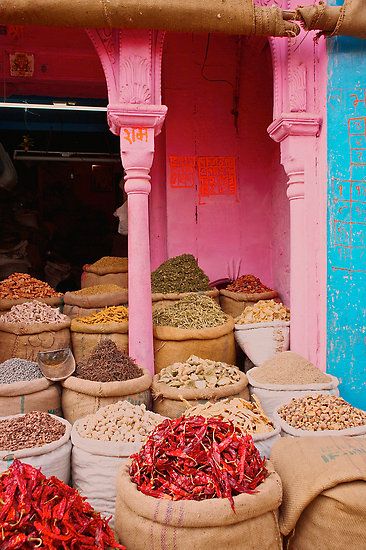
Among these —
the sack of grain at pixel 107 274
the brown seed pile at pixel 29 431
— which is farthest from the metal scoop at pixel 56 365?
the sack of grain at pixel 107 274

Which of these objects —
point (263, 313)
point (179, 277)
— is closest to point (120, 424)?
point (263, 313)

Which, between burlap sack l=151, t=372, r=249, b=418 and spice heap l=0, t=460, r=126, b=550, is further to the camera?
burlap sack l=151, t=372, r=249, b=418

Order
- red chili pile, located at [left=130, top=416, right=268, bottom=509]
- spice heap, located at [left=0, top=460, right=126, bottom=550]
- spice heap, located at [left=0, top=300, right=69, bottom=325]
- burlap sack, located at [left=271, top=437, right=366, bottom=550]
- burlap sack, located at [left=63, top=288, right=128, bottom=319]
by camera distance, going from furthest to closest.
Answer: burlap sack, located at [left=63, top=288, right=128, bottom=319] < spice heap, located at [left=0, top=300, right=69, bottom=325] < burlap sack, located at [left=271, top=437, right=366, bottom=550] < red chili pile, located at [left=130, top=416, right=268, bottom=509] < spice heap, located at [left=0, top=460, right=126, bottom=550]

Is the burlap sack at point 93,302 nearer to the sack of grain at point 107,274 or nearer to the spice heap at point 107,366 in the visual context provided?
the sack of grain at point 107,274

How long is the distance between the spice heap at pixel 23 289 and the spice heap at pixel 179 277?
3.50 ft

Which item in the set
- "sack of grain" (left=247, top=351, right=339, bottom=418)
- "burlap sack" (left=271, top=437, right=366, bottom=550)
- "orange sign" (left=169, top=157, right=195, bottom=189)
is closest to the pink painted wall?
"orange sign" (left=169, top=157, right=195, bottom=189)

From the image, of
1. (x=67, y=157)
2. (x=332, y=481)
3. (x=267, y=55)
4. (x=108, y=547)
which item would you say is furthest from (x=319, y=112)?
(x=67, y=157)

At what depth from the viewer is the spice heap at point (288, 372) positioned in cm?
391

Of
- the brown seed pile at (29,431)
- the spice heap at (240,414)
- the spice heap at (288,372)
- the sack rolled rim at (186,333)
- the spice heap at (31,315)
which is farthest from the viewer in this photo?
the spice heap at (31,315)

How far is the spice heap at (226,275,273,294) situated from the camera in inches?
224

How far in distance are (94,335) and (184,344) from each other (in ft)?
2.45

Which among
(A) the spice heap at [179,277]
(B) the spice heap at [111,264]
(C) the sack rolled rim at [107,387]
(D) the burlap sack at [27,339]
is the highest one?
(B) the spice heap at [111,264]

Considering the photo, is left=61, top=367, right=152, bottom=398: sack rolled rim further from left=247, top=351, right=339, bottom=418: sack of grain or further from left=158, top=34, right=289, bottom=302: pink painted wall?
left=158, top=34, right=289, bottom=302: pink painted wall

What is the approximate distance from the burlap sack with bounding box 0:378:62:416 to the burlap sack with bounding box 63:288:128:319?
1.31 metres
